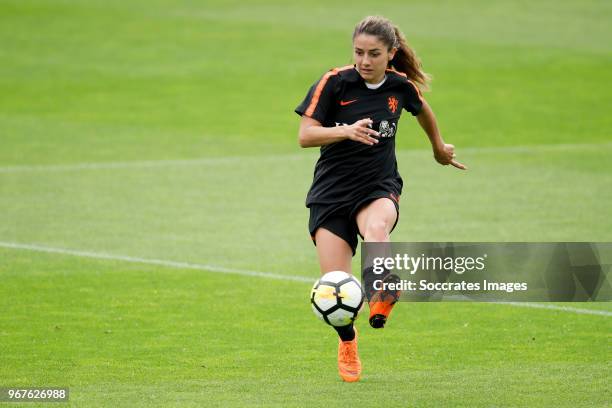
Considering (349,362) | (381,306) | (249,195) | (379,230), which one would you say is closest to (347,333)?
(349,362)

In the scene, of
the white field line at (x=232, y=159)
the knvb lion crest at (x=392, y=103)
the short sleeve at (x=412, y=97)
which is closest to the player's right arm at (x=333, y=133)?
the knvb lion crest at (x=392, y=103)

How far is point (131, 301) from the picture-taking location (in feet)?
38.6

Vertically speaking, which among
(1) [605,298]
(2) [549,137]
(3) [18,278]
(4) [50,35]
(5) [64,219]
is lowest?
(4) [50,35]

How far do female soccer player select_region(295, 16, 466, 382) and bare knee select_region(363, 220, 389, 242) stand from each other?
0.01m

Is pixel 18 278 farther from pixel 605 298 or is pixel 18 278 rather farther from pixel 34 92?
pixel 34 92

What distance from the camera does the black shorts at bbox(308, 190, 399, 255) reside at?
28.7 ft

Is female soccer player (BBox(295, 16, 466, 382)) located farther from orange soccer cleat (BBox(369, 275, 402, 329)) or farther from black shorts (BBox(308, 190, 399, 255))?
orange soccer cleat (BBox(369, 275, 402, 329))

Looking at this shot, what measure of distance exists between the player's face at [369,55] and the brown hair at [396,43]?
0.13 feet

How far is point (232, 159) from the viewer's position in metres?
21.7

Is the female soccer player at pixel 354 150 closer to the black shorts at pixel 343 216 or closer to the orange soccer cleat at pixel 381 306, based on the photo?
the black shorts at pixel 343 216

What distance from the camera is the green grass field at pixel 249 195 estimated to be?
9.09 m

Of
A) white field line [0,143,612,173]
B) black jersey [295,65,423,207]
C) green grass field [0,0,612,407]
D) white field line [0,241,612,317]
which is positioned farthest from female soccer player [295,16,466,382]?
white field line [0,143,612,173]

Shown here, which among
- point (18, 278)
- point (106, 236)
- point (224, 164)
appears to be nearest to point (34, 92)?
point (224, 164)

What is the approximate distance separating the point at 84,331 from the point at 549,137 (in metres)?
15.4
